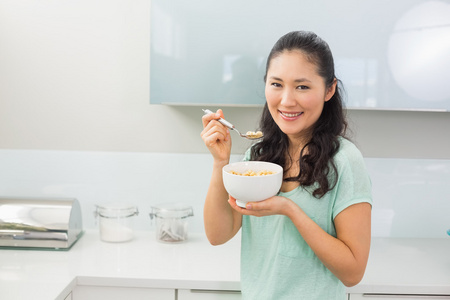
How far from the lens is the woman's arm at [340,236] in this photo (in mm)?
1051

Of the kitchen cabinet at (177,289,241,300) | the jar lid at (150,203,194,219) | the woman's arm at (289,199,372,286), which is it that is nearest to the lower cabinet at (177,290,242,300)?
the kitchen cabinet at (177,289,241,300)

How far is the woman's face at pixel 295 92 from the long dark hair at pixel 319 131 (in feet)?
0.07

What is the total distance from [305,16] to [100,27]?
874 mm

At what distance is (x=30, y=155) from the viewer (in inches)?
79.2

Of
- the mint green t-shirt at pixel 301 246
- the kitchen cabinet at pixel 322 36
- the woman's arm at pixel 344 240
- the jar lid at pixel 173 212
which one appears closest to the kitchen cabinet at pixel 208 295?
the mint green t-shirt at pixel 301 246

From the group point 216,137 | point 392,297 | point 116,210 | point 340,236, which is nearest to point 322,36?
point 216,137

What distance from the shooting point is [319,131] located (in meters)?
1.18

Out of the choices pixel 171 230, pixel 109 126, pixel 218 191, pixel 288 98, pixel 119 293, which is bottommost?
pixel 119 293

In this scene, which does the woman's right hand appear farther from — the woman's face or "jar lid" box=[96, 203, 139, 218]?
"jar lid" box=[96, 203, 139, 218]

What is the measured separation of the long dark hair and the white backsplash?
2.75 feet

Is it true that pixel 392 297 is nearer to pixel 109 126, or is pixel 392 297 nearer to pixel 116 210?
pixel 116 210

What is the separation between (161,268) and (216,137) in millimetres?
628

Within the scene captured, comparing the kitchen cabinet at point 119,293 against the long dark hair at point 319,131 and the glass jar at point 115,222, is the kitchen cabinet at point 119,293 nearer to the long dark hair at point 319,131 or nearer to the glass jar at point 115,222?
the glass jar at point 115,222

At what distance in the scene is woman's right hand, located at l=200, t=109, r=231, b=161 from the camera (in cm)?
114
